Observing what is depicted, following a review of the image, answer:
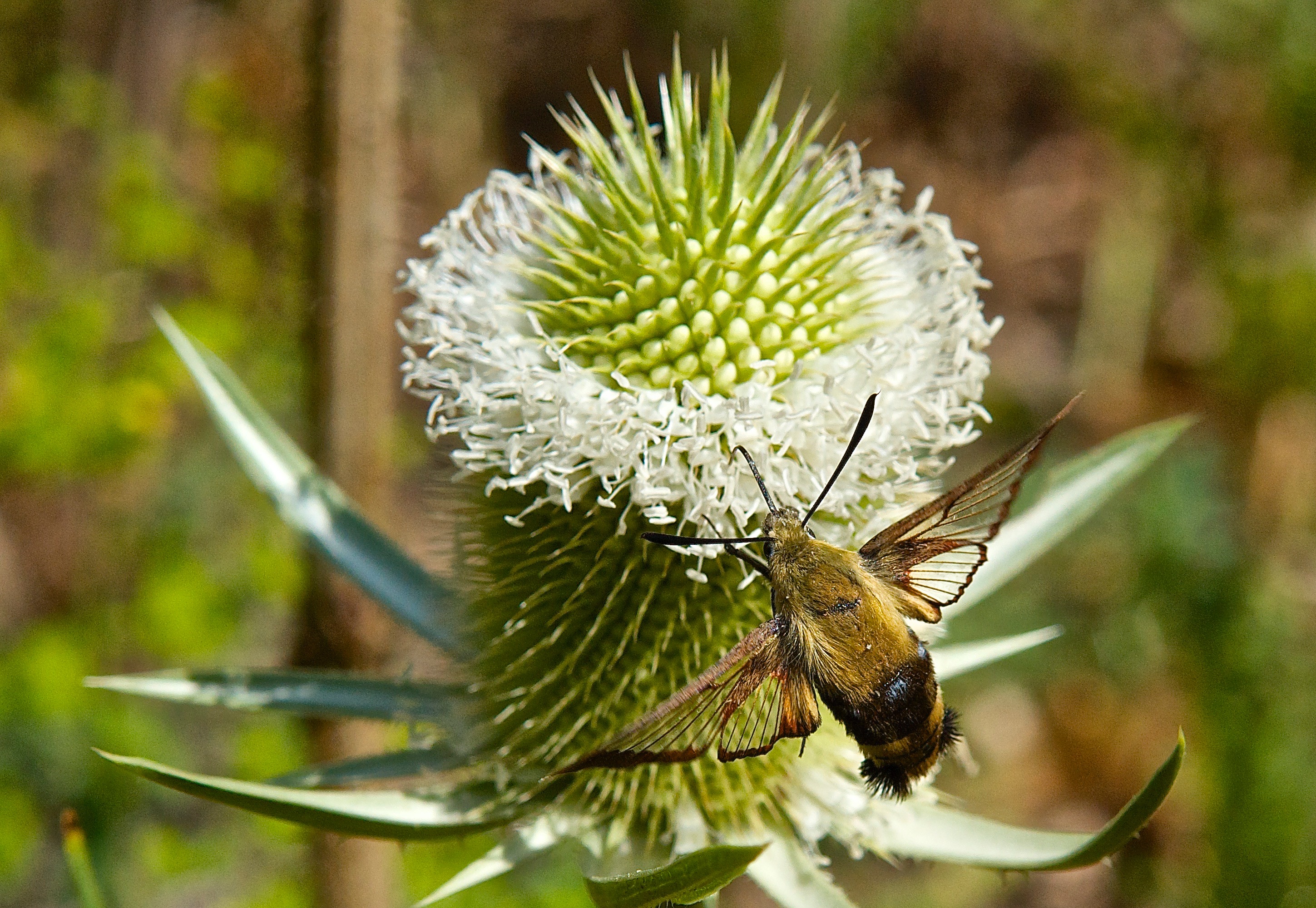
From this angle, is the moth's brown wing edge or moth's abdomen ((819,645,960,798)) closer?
the moth's brown wing edge

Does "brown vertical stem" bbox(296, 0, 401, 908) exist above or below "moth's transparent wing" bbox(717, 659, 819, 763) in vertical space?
above

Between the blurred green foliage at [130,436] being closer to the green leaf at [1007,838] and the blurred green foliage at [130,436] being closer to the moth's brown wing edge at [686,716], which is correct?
the green leaf at [1007,838]

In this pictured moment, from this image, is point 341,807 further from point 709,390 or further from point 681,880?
point 709,390

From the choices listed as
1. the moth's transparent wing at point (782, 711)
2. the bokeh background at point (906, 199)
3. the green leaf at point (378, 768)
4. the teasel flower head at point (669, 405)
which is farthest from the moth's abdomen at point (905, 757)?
the bokeh background at point (906, 199)

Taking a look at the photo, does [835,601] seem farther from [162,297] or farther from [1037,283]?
[1037,283]

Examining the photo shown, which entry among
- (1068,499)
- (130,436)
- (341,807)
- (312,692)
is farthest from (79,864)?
(130,436)

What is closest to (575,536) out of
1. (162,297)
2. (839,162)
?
(839,162)

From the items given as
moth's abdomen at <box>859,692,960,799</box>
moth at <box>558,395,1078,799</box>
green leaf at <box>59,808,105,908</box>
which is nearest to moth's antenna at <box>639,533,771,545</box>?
moth at <box>558,395,1078,799</box>

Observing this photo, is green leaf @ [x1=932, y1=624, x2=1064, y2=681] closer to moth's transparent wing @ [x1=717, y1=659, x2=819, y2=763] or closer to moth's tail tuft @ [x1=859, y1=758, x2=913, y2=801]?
moth's tail tuft @ [x1=859, y1=758, x2=913, y2=801]
